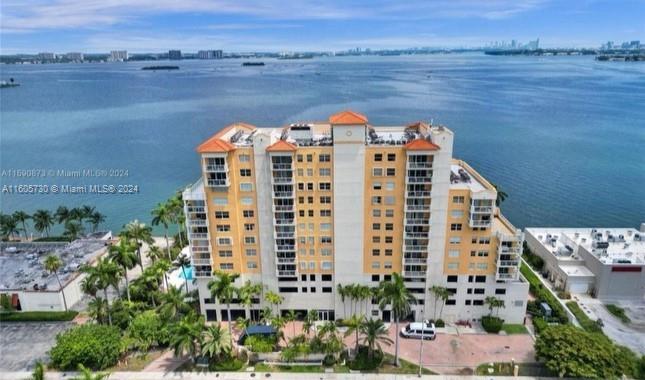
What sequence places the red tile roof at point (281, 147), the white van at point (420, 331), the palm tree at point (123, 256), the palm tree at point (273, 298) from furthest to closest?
the palm tree at point (123, 256) → the palm tree at point (273, 298) → the white van at point (420, 331) → the red tile roof at point (281, 147)

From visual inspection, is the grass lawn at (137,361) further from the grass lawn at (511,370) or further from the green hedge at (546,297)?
the green hedge at (546,297)

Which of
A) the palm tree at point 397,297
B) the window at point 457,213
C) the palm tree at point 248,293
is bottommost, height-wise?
the palm tree at point 248,293

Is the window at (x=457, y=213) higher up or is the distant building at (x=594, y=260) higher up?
the window at (x=457, y=213)

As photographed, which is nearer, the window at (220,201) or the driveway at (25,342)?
the driveway at (25,342)

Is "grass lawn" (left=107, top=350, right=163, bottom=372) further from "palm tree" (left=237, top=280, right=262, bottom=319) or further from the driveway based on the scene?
"palm tree" (left=237, top=280, right=262, bottom=319)

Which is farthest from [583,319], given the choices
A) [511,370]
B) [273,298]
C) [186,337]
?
[186,337]

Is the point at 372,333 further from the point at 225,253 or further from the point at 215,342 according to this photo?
the point at 225,253

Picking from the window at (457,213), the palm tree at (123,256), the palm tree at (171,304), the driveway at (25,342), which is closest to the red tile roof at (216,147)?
the palm tree at (123,256)

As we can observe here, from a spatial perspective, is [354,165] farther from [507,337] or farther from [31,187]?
[31,187]
